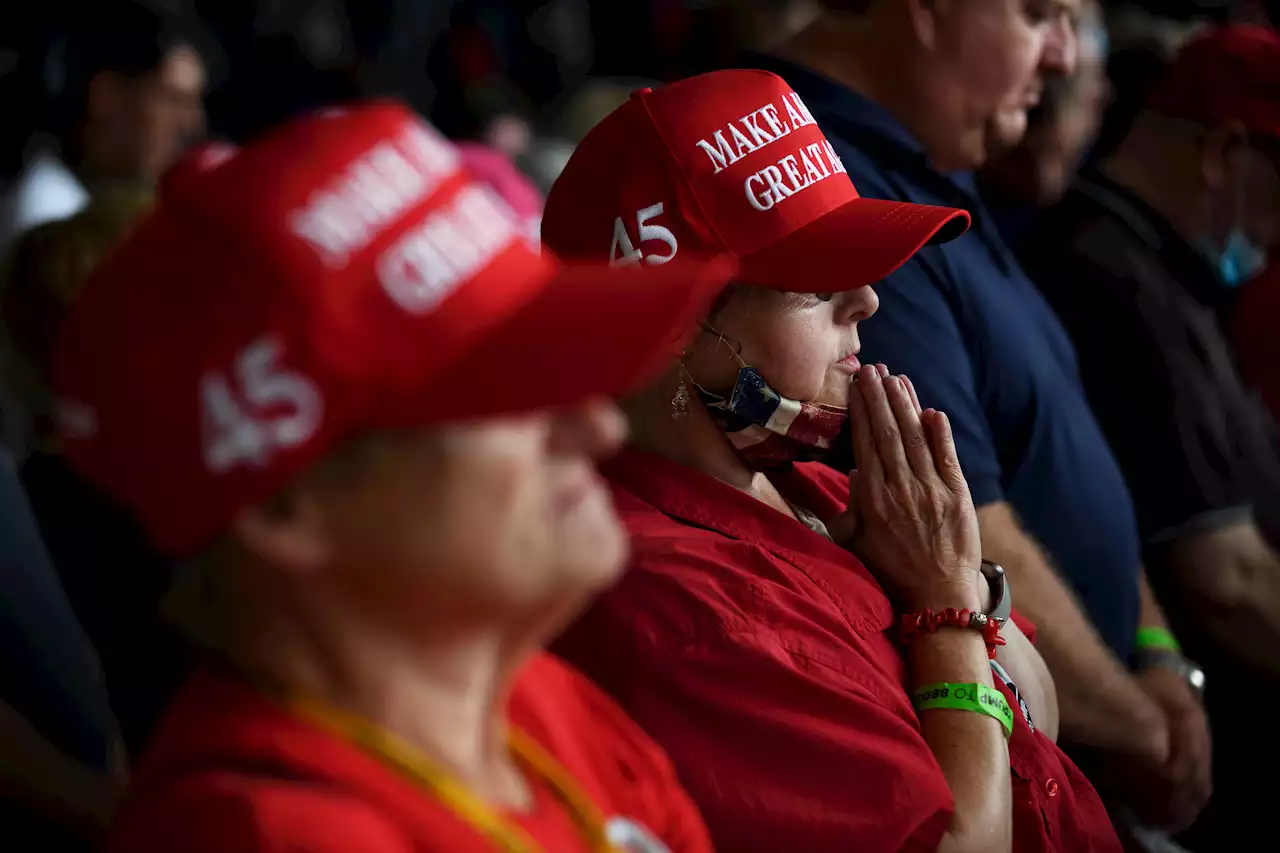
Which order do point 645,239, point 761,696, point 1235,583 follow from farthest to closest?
point 1235,583, point 645,239, point 761,696

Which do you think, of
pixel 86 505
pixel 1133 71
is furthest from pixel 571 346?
pixel 1133 71

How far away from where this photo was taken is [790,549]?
4.19ft

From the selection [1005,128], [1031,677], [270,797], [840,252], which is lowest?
[1031,677]

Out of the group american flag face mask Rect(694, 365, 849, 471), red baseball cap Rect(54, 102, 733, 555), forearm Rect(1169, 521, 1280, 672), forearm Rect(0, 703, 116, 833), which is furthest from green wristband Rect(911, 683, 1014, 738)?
forearm Rect(1169, 521, 1280, 672)

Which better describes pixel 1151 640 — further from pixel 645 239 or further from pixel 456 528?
pixel 456 528

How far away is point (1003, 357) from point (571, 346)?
1073 millimetres

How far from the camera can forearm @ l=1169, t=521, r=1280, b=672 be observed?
209 centimetres

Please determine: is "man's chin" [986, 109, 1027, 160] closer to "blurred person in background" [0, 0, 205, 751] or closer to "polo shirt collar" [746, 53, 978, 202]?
"polo shirt collar" [746, 53, 978, 202]

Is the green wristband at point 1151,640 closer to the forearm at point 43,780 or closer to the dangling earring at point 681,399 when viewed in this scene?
the dangling earring at point 681,399

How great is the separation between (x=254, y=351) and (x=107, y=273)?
0.42 ft

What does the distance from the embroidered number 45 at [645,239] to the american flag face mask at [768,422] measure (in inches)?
5.3

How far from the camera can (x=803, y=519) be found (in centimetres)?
140

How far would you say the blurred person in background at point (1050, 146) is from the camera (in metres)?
2.63

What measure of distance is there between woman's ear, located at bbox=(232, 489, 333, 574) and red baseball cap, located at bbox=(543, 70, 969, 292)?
574 mm
